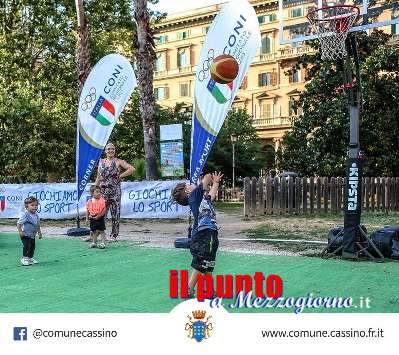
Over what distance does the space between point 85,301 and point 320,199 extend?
1472 centimetres

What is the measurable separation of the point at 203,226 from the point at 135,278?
193 cm

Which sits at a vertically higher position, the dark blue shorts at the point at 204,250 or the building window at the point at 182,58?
the building window at the point at 182,58

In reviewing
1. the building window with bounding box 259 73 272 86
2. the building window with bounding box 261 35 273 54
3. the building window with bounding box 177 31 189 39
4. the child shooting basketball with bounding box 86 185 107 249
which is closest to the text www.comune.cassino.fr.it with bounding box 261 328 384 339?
the child shooting basketball with bounding box 86 185 107 249

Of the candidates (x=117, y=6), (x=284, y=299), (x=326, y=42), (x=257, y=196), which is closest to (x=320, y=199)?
(x=257, y=196)

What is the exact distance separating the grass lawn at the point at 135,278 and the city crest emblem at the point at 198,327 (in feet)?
3.32

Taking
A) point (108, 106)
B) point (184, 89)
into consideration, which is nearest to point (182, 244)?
point (108, 106)

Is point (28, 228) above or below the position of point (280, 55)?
below

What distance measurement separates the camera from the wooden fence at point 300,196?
740 inches

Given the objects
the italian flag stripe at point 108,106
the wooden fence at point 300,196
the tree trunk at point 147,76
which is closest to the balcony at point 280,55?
the wooden fence at point 300,196

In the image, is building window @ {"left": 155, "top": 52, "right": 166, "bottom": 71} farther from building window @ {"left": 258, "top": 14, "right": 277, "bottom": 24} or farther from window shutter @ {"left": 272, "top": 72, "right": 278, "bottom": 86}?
window shutter @ {"left": 272, "top": 72, "right": 278, "bottom": 86}

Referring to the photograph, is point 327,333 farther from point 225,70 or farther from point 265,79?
point 265,79

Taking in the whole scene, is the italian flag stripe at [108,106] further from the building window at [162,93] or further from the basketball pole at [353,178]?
the building window at [162,93]

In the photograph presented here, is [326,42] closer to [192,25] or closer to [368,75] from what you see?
[368,75]

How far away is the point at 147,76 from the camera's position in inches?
736
